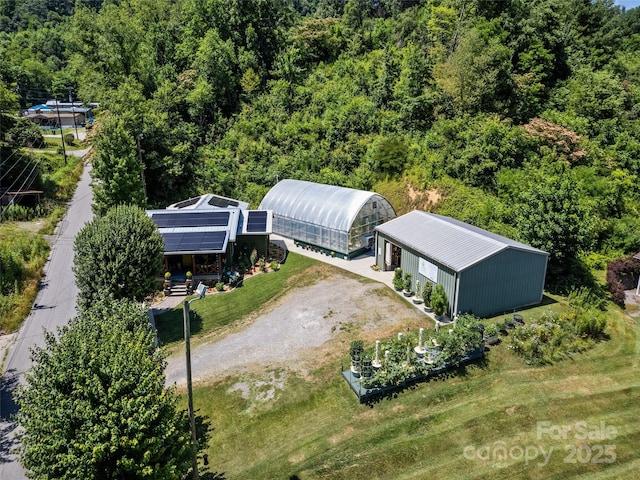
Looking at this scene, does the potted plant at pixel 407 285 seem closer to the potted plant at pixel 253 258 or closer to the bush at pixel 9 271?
the potted plant at pixel 253 258

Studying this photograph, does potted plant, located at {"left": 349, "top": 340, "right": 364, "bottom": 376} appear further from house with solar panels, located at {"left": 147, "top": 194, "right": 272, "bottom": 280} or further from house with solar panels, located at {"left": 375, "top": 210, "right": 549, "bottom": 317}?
house with solar panels, located at {"left": 147, "top": 194, "right": 272, "bottom": 280}

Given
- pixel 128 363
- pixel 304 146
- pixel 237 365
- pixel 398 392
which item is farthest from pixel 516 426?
pixel 304 146

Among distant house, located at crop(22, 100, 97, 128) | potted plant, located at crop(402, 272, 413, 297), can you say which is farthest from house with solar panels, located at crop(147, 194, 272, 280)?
distant house, located at crop(22, 100, 97, 128)

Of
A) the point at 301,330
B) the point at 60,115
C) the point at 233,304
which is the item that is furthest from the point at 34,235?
the point at 60,115

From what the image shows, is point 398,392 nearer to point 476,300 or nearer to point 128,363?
point 476,300

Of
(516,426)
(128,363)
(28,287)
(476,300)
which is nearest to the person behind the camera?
(128,363)

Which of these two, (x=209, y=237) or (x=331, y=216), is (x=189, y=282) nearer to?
(x=209, y=237)
